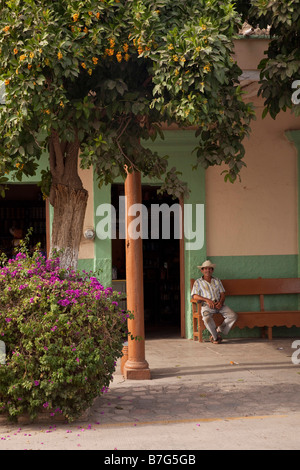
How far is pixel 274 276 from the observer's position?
436 inches

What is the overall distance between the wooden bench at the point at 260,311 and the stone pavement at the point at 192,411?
1016mm

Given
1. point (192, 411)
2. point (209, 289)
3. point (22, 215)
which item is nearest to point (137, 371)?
point (192, 411)

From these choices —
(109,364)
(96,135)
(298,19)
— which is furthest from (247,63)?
(109,364)

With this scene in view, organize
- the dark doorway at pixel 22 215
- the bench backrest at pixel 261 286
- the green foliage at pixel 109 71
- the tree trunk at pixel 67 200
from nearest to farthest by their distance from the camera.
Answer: the green foliage at pixel 109 71
the tree trunk at pixel 67 200
the bench backrest at pixel 261 286
the dark doorway at pixel 22 215

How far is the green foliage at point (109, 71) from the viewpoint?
5512 mm

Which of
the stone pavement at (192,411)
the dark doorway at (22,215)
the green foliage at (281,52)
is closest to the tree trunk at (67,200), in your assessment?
the stone pavement at (192,411)

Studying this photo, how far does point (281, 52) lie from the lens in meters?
7.01

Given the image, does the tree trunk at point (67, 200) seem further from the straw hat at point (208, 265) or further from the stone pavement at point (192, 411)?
the straw hat at point (208, 265)

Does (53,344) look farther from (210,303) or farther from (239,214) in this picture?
(239,214)

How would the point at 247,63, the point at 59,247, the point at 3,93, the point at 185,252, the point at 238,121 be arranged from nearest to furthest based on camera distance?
1. the point at 3,93
2. the point at 238,121
3. the point at 59,247
4. the point at 247,63
5. the point at 185,252

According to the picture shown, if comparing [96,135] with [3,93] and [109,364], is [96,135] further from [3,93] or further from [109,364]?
[109,364]

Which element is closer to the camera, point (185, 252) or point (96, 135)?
point (96, 135)

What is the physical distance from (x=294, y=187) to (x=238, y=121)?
5.10 meters

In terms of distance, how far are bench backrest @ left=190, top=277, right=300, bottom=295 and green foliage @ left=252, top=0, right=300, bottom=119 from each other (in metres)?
4.21
